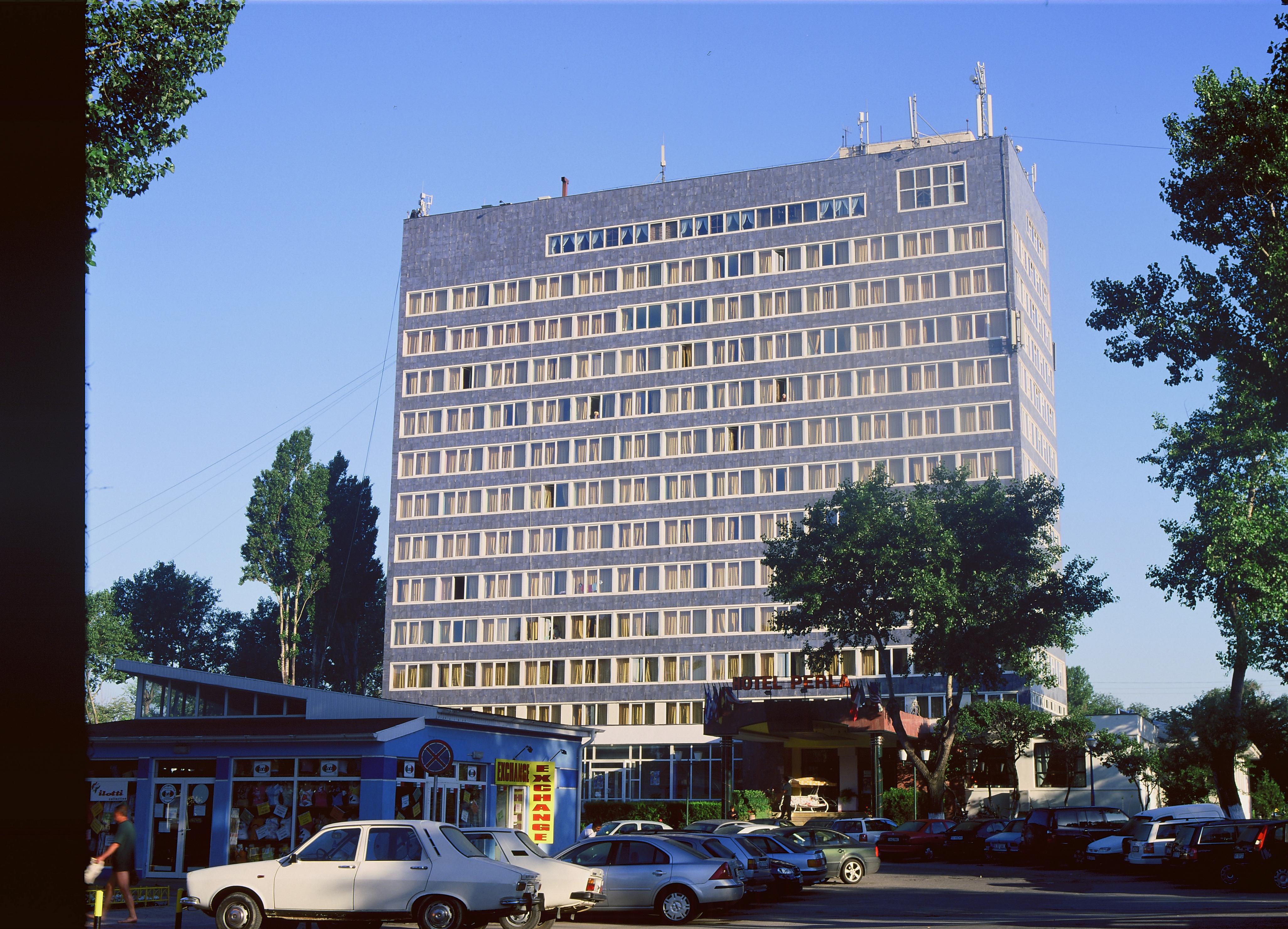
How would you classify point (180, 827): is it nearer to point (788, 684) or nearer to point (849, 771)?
point (788, 684)

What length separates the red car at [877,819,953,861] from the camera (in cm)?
4431

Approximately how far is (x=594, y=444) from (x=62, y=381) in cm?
7633

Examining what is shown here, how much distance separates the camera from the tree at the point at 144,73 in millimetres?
18781

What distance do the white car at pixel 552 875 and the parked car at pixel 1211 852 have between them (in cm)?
1895

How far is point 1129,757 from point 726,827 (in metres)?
33.4

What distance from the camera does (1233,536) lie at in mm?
42281

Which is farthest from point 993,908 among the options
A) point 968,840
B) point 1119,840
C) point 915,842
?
point 968,840

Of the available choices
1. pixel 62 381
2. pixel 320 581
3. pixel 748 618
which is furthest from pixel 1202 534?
pixel 320 581

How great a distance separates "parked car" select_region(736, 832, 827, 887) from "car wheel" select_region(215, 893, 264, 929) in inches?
534

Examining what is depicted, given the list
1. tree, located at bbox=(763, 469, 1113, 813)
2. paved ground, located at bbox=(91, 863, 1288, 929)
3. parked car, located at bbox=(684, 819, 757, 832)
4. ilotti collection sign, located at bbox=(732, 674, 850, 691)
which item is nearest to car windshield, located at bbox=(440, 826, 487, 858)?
paved ground, located at bbox=(91, 863, 1288, 929)

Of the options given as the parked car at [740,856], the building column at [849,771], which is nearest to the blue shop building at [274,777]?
the parked car at [740,856]

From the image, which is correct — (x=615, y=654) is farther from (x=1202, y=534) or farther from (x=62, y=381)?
(x=62, y=381)

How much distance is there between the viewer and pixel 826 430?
247 feet

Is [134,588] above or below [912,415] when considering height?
below
